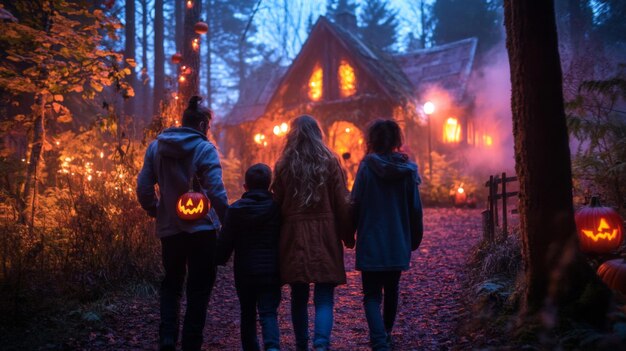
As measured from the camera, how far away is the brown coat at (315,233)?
12.0 ft

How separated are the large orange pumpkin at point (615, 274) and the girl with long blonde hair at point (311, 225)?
2472mm

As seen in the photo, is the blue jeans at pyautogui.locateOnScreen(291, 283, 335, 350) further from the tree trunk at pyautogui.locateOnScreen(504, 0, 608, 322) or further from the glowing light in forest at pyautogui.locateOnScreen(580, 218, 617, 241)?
the glowing light in forest at pyautogui.locateOnScreen(580, 218, 617, 241)

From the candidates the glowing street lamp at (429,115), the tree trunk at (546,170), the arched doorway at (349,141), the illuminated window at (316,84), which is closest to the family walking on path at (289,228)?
the tree trunk at (546,170)

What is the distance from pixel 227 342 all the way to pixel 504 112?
73.5 ft

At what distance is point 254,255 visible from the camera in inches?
145

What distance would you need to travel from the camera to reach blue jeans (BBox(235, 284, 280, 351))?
12.0 feet

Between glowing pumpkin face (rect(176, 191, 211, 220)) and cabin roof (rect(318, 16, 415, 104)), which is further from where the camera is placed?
cabin roof (rect(318, 16, 415, 104))

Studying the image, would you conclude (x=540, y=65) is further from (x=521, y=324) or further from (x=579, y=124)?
(x=579, y=124)

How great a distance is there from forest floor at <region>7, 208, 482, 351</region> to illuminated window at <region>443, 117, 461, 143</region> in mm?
14398

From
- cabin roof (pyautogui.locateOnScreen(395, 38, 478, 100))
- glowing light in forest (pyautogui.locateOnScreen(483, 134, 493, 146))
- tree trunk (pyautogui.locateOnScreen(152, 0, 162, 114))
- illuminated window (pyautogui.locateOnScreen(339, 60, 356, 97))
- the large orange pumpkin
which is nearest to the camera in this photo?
the large orange pumpkin

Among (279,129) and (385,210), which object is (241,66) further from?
(385,210)

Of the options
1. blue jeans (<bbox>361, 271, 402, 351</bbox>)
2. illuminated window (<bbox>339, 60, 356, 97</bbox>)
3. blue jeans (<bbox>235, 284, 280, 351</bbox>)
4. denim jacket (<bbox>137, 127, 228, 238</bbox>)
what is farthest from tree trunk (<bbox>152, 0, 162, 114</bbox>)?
blue jeans (<bbox>361, 271, 402, 351</bbox>)

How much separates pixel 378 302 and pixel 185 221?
5.68 feet

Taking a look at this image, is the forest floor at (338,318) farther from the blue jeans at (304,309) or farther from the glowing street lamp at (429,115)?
the glowing street lamp at (429,115)
